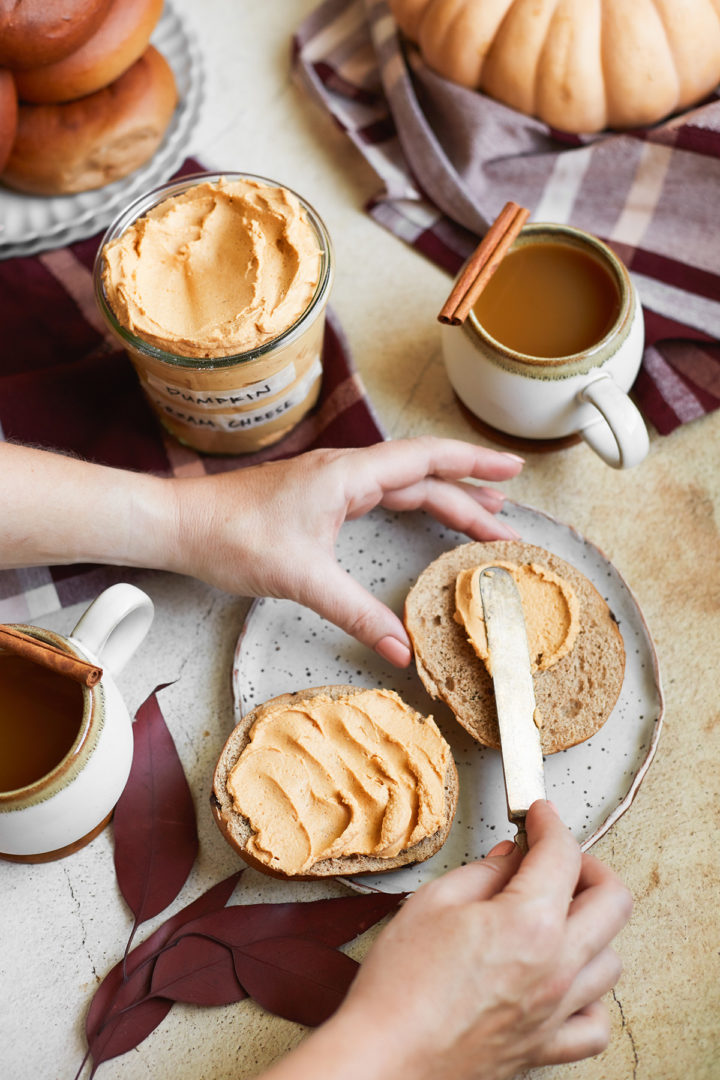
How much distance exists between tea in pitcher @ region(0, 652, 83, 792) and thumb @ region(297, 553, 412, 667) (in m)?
0.36

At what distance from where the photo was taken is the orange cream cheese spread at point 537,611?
4.33ft

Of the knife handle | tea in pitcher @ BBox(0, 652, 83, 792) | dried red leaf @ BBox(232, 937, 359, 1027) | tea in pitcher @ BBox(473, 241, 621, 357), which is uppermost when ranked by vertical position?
tea in pitcher @ BBox(473, 241, 621, 357)

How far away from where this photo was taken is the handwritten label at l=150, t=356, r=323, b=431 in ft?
4.73

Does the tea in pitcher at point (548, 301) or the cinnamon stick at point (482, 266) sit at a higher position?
the cinnamon stick at point (482, 266)

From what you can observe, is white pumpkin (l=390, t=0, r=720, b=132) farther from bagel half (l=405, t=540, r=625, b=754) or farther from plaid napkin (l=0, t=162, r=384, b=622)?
bagel half (l=405, t=540, r=625, b=754)

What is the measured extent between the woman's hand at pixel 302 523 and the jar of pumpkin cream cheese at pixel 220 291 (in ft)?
0.48

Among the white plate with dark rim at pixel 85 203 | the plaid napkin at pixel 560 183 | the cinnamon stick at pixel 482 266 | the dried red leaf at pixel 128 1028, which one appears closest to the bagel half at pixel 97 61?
the white plate with dark rim at pixel 85 203

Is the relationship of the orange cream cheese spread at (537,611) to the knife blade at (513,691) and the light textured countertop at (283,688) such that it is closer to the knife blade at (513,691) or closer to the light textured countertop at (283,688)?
the knife blade at (513,691)

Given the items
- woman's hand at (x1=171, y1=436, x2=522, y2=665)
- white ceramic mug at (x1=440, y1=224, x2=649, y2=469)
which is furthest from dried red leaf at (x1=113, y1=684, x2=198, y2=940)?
white ceramic mug at (x1=440, y1=224, x2=649, y2=469)

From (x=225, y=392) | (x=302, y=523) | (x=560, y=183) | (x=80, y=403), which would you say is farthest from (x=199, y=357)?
(x=560, y=183)

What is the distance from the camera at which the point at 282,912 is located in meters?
1.27

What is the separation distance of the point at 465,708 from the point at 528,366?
52 centimetres

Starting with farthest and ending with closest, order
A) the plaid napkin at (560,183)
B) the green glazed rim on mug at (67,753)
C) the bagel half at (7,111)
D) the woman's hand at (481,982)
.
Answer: the plaid napkin at (560,183) → the bagel half at (7,111) → the green glazed rim on mug at (67,753) → the woman's hand at (481,982)

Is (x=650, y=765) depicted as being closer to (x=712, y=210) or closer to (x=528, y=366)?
(x=528, y=366)
